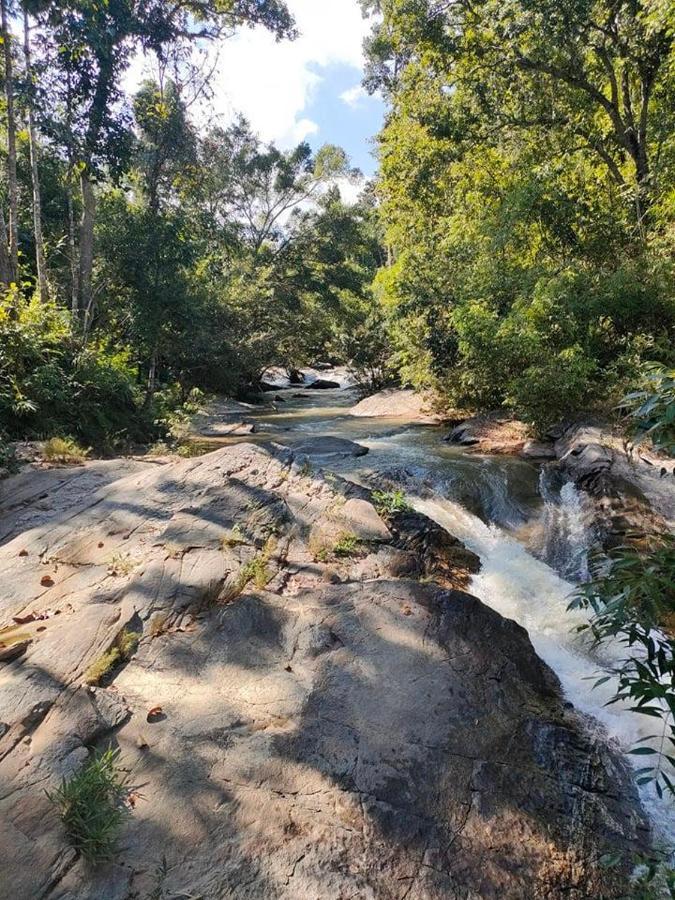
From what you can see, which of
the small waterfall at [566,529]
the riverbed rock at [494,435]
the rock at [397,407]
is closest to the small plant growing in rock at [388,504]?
the small waterfall at [566,529]

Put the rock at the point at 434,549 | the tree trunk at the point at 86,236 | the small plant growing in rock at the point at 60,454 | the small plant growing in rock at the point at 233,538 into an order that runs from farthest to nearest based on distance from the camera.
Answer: the tree trunk at the point at 86,236 → the small plant growing in rock at the point at 60,454 → the rock at the point at 434,549 → the small plant growing in rock at the point at 233,538

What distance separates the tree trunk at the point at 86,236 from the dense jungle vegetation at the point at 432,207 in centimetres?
5

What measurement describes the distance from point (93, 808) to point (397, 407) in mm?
16211

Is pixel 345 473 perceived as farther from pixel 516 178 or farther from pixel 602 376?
pixel 516 178

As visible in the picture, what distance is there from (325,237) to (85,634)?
2720cm

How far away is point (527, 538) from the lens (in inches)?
283

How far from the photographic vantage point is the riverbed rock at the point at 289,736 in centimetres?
248

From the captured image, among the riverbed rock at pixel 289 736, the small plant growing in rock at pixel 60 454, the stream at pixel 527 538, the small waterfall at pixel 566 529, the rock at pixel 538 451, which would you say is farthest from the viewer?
the rock at pixel 538 451

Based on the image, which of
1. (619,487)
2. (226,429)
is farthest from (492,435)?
(226,429)

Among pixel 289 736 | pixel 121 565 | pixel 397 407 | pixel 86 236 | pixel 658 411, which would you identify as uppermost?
pixel 86 236

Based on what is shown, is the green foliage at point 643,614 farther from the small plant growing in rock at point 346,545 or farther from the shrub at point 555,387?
the shrub at point 555,387

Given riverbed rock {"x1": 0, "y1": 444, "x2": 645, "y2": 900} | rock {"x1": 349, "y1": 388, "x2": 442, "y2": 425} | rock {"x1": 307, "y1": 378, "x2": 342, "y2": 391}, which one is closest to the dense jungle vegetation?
rock {"x1": 349, "y1": 388, "x2": 442, "y2": 425}

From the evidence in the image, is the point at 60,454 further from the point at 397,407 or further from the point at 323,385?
the point at 323,385

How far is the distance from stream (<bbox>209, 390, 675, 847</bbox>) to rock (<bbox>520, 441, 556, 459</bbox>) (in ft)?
1.19
